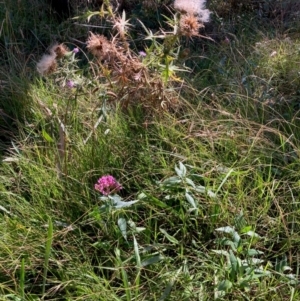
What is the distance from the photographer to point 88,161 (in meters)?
2.28

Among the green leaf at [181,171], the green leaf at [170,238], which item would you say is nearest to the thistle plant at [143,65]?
the green leaf at [181,171]

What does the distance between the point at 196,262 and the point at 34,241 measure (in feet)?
1.89

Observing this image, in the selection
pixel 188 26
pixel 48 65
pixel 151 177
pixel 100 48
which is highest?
pixel 188 26

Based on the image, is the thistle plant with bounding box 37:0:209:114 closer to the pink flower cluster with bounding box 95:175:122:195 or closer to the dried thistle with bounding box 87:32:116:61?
the dried thistle with bounding box 87:32:116:61

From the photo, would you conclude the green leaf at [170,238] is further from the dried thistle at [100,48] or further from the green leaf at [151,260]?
the dried thistle at [100,48]

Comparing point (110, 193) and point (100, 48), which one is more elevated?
point (100, 48)

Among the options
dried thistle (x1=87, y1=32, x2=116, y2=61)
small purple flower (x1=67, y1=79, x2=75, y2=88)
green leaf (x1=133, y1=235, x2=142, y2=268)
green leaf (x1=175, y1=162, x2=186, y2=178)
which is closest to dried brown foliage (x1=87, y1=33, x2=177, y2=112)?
dried thistle (x1=87, y1=32, x2=116, y2=61)

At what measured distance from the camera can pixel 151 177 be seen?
2.21 metres

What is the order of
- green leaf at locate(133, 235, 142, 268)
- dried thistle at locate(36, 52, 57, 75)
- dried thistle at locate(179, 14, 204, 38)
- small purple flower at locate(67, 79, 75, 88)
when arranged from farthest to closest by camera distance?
small purple flower at locate(67, 79, 75, 88)
dried thistle at locate(36, 52, 57, 75)
dried thistle at locate(179, 14, 204, 38)
green leaf at locate(133, 235, 142, 268)

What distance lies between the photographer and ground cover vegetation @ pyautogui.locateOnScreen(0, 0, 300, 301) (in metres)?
1.84

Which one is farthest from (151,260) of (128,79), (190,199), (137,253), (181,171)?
(128,79)

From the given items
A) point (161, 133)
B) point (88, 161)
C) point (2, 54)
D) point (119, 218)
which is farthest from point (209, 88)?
point (2, 54)

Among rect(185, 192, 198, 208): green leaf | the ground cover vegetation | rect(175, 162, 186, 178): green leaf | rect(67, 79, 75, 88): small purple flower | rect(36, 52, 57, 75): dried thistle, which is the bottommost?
the ground cover vegetation

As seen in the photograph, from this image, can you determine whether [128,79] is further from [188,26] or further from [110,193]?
[110,193]
